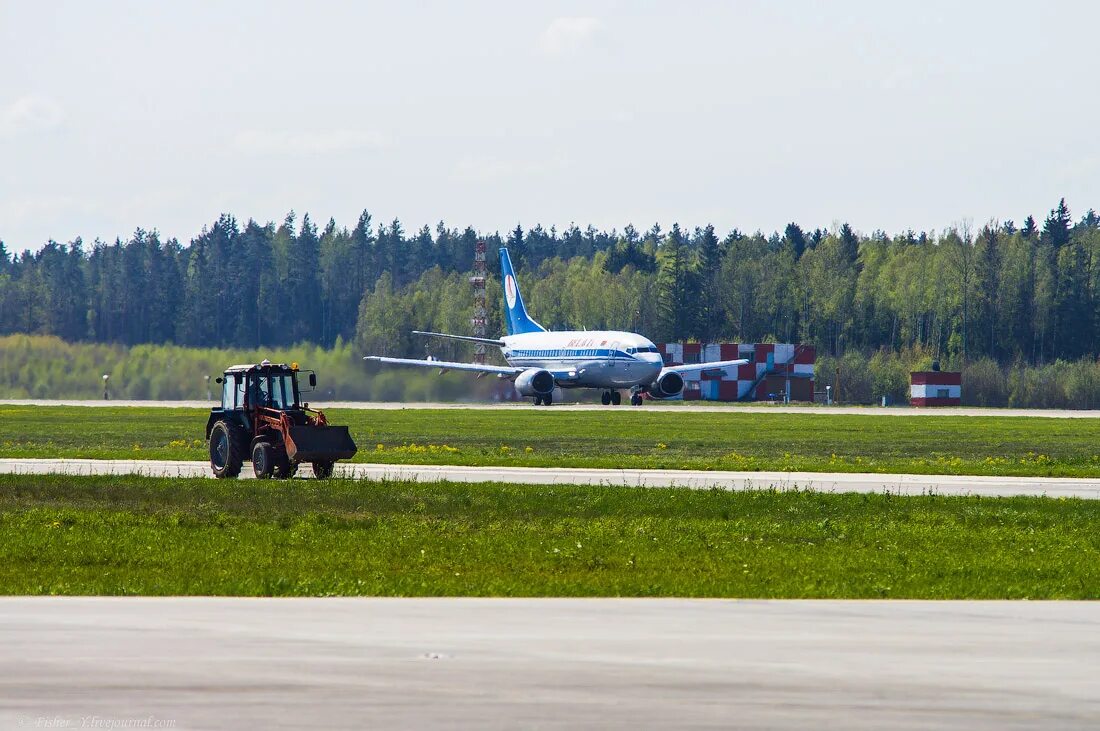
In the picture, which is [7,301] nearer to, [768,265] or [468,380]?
[768,265]

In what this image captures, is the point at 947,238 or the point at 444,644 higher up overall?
the point at 947,238

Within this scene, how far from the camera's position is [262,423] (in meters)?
34.7

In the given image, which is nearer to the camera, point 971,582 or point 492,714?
point 492,714

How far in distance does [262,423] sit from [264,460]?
1.33 m

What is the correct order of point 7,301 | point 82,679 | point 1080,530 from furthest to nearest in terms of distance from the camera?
point 7,301 < point 1080,530 < point 82,679

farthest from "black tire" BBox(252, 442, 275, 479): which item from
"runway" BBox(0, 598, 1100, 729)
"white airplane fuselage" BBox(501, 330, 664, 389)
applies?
"white airplane fuselage" BBox(501, 330, 664, 389)

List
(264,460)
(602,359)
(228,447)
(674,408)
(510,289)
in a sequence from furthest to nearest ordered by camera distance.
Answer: (510,289), (674,408), (602,359), (228,447), (264,460)

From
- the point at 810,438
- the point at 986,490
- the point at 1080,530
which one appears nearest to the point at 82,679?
the point at 1080,530

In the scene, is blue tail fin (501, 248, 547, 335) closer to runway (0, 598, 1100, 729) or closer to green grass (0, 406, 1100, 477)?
green grass (0, 406, 1100, 477)

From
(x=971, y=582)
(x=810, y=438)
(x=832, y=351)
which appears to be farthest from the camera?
(x=832, y=351)

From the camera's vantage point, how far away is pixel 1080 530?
24.2 meters

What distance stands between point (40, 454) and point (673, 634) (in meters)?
34.5

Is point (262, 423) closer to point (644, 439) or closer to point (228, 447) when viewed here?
point (228, 447)

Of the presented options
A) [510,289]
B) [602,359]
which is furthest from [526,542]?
[510,289]
